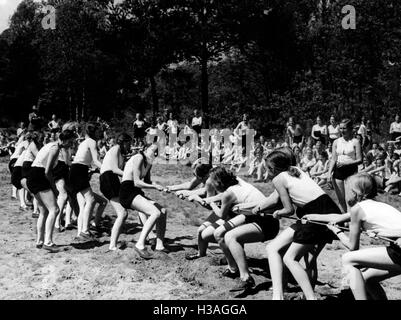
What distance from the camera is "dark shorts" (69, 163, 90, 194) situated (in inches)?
305

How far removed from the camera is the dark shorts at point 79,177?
7.75 metres

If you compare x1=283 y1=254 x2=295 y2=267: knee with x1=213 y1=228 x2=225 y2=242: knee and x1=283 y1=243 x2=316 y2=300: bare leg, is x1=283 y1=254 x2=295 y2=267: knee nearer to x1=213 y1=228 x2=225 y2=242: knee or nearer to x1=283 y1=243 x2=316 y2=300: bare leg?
x1=283 y1=243 x2=316 y2=300: bare leg

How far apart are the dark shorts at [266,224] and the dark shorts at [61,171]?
369cm

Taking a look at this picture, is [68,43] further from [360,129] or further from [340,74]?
Answer: [360,129]

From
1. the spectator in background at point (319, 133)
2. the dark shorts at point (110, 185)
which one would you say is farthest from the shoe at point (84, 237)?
the spectator in background at point (319, 133)

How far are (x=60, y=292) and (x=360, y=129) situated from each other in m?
12.2

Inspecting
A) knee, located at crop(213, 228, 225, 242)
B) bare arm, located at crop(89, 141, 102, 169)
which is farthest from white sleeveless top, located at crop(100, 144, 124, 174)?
knee, located at crop(213, 228, 225, 242)

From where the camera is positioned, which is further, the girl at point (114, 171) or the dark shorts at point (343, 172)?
the dark shorts at point (343, 172)

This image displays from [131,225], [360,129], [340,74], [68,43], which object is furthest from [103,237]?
[68,43]

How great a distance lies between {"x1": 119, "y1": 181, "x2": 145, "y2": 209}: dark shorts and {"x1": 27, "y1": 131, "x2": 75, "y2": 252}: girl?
0.97m

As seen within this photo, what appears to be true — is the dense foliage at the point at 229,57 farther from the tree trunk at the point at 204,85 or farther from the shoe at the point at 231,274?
the shoe at the point at 231,274

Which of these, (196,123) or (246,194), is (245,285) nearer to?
(246,194)

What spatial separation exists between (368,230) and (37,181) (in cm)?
458

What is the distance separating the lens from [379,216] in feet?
13.9
